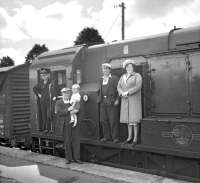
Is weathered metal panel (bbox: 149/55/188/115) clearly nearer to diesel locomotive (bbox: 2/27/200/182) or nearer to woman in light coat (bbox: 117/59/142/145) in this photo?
diesel locomotive (bbox: 2/27/200/182)

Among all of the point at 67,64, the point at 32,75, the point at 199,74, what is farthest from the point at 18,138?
the point at 199,74

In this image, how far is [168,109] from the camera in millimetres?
6676

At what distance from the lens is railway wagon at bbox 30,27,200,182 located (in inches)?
246

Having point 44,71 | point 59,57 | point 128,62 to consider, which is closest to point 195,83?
point 128,62

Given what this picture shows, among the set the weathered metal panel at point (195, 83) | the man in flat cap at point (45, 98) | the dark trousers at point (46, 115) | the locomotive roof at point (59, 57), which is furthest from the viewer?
the dark trousers at point (46, 115)

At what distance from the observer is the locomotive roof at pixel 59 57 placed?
856 cm

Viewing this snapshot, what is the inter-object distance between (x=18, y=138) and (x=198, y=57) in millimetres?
7633

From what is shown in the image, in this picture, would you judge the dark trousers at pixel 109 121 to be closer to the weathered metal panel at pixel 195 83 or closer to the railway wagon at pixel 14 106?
the weathered metal panel at pixel 195 83

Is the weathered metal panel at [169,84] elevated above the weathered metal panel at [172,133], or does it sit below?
above

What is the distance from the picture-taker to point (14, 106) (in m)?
11.8

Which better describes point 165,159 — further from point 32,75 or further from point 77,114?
point 32,75

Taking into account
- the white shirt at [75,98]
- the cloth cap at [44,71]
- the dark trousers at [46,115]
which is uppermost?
the cloth cap at [44,71]

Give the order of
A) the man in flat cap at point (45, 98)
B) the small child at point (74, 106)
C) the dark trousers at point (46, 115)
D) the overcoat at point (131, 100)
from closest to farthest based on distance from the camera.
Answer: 1. the overcoat at point (131, 100)
2. the small child at point (74, 106)
3. the man in flat cap at point (45, 98)
4. the dark trousers at point (46, 115)

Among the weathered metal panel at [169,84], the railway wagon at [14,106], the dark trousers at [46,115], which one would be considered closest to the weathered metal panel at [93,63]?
the dark trousers at [46,115]
